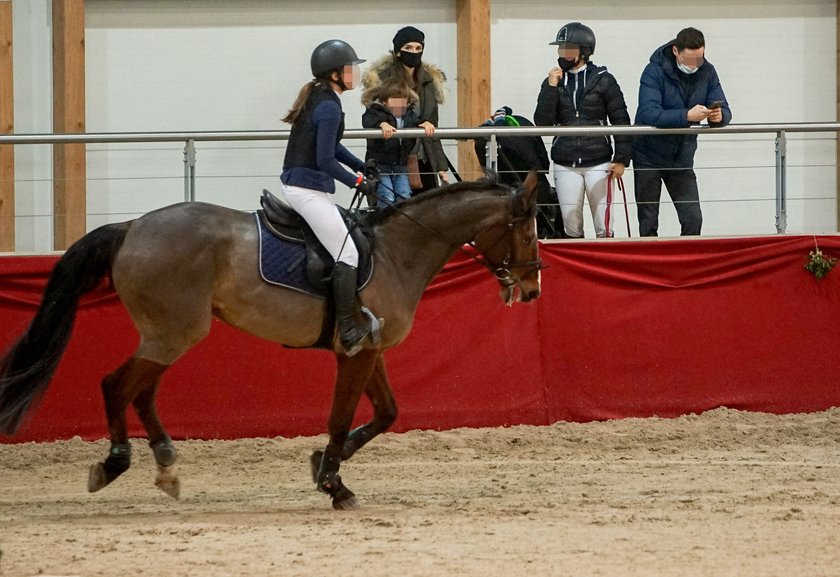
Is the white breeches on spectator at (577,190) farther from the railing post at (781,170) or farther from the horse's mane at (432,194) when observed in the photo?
the horse's mane at (432,194)

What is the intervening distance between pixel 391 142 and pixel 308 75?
356cm

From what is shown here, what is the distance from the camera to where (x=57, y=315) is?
7.62 m

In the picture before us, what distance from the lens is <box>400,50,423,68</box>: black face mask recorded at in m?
10.3

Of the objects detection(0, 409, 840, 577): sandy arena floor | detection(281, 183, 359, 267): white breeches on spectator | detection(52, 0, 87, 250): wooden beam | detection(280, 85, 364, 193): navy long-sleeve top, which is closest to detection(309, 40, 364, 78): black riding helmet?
detection(280, 85, 364, 193): navy long-sleeve top

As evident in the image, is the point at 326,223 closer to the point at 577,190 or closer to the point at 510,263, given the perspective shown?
the point at 510,263

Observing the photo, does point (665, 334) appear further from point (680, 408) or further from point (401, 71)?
point (401, 71)

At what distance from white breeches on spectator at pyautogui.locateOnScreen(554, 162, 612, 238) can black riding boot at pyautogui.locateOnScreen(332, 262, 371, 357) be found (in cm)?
326

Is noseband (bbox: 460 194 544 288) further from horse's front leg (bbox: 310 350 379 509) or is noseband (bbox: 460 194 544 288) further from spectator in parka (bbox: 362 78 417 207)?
spectator in parka (bbox: 362 78 417 207)

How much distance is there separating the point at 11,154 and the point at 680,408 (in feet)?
22.9

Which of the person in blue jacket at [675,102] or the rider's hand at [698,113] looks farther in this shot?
the person in blue jacket at [675,102]

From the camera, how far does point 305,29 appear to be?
524 inches

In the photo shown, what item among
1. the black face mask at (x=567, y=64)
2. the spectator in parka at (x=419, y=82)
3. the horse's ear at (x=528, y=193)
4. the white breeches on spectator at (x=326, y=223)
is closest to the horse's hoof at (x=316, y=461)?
the white breeches on spectator at (x=326, y=223)

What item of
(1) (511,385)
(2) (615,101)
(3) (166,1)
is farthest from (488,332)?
(3) (166,1)

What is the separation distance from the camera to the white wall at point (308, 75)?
515 inches
